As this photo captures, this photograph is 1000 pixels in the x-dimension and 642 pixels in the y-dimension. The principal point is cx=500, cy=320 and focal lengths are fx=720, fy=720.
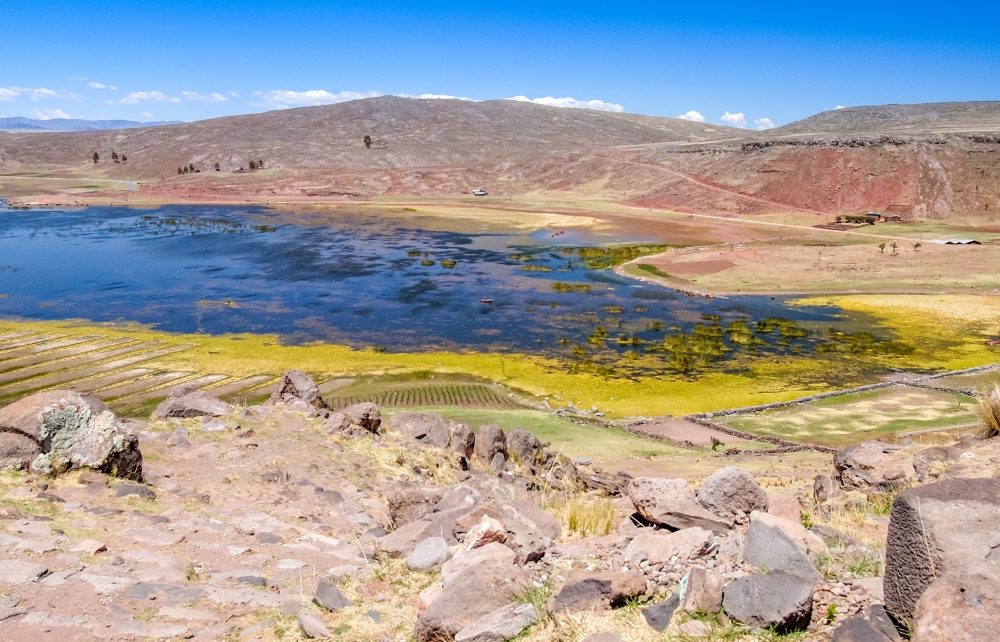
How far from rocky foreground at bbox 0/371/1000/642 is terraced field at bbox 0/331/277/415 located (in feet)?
49.4

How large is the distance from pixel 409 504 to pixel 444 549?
2475mm

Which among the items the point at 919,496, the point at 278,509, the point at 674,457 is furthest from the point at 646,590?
the point at 674,457

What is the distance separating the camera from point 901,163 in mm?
86688

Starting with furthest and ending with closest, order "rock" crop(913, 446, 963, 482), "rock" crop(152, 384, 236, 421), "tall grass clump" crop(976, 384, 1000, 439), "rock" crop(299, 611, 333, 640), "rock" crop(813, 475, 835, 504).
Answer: "rock" crop(152, 384, 236, 421) < "rock" crop(813, 475, 835, 504) < "tall grass clump" crop(976, 384, 1000, 439) < "rock" crop(913, 446, 963, 482) < "rock" crop(299, 611, 333, 640)

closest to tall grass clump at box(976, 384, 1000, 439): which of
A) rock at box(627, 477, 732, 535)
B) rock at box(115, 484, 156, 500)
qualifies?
rock at box(627, 477, 732, 535)

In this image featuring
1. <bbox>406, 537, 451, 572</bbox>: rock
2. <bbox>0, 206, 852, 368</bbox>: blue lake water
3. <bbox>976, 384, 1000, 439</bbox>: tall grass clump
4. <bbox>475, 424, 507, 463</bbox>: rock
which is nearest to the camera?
<bbox>406, 537, 451, 572</bbox>: rock

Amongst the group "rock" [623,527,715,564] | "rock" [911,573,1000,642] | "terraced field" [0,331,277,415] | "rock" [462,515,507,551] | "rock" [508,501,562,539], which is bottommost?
"terraced field" [0,331,277,415]

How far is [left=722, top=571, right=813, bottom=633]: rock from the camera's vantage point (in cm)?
540

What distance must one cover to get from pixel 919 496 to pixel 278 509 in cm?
830

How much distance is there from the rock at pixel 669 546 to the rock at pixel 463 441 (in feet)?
28.8

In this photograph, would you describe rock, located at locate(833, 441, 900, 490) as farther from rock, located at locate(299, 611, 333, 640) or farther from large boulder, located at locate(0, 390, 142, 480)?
large boulder, located at locate(0, 390, 142, 480)

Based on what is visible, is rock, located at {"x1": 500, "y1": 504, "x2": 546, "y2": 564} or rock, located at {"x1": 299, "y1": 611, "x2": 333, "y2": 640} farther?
rock, located at {"x1": 500, "y1": 504, "x2": 546, "y2": 564}

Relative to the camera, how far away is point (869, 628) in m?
5.09

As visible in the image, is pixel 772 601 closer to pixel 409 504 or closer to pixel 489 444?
pixel 409 504
